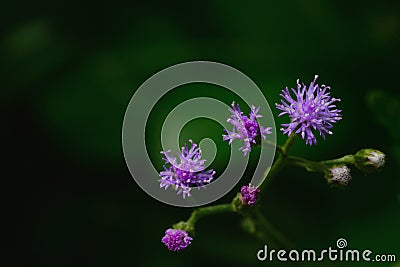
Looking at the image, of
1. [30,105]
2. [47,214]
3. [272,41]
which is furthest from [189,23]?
[47,214]

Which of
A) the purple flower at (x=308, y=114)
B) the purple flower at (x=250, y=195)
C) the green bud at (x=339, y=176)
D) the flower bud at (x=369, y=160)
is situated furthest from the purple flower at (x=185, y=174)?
the flower bud at (x=369, y=160)

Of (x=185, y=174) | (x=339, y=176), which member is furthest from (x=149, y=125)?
(x=339, y=176)

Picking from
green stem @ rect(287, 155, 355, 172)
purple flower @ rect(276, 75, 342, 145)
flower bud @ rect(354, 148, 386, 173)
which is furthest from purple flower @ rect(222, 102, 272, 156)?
flower bud @ rect(354, 148, 386, 173)

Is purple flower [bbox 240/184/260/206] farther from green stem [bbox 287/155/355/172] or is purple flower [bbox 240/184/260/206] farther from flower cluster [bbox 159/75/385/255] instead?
green stem [bbox 287/155/355/172]

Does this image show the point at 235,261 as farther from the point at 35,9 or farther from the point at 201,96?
the point at 35,9

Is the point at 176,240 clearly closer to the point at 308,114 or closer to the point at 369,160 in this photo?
the point at 308,114

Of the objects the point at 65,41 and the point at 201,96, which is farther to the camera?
the point at 65,41

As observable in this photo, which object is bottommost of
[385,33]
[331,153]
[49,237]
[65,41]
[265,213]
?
[49,237]
